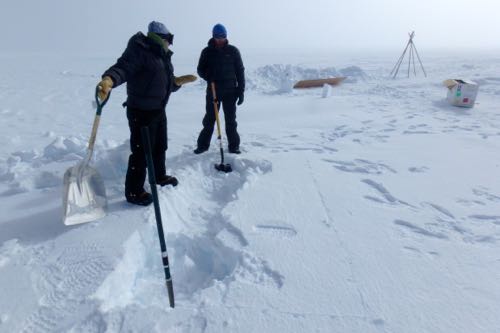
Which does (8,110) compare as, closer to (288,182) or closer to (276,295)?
(288,182)

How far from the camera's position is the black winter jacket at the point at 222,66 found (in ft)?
14.3

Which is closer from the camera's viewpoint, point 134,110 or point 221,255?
point 221,255

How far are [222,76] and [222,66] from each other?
0.13 meters

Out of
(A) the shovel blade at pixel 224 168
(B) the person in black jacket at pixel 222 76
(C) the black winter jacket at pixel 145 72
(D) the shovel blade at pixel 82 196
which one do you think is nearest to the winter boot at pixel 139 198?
(D) the shovel blade at pixel 82 196

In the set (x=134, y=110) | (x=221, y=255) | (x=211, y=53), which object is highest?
(x=211, y=53)

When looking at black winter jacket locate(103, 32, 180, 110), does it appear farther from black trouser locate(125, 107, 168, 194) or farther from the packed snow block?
the packed snow block

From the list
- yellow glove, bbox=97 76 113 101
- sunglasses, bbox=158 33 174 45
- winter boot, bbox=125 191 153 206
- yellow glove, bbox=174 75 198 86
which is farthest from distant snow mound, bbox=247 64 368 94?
yellow glove, bbox=97 76 113 101

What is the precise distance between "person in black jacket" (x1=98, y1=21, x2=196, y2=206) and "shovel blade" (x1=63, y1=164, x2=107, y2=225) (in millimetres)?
295

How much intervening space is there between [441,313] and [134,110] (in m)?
2.82

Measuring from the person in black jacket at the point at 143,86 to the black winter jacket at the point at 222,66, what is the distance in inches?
50.9

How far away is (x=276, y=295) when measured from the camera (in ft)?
6.79

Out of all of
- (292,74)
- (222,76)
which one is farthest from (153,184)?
(292,74)

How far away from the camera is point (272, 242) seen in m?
2.63

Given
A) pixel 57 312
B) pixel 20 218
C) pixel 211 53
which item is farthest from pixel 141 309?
pixel 211 53
